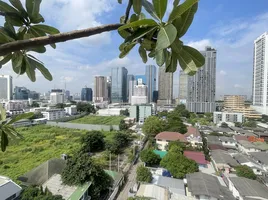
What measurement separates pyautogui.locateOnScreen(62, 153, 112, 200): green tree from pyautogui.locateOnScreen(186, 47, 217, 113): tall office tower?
2336 centimetres

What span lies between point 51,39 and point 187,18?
1.26 ft

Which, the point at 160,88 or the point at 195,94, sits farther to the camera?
the point at 160,88

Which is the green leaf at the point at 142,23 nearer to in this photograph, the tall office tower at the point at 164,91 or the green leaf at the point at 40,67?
the green leaf at the point at 40,67

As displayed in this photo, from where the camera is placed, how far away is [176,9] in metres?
0.43

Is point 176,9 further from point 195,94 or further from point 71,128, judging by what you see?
point 195,94

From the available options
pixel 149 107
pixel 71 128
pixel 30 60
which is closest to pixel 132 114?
pixel 149 107

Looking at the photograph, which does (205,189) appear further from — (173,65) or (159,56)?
(159,56)

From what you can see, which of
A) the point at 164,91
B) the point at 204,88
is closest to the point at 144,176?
the point at 204,88

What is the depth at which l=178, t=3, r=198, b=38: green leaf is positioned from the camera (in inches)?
17.3

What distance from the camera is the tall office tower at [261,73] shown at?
73.7 feet

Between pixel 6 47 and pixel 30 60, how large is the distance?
0.85 ft

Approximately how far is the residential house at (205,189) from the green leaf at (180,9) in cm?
Result: 652

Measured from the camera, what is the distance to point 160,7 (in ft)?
1.43

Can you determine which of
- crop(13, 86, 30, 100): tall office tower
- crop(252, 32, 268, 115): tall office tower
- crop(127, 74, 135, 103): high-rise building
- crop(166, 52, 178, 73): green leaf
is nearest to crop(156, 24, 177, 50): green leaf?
crop(166, 52, 178, 73): green leaf
